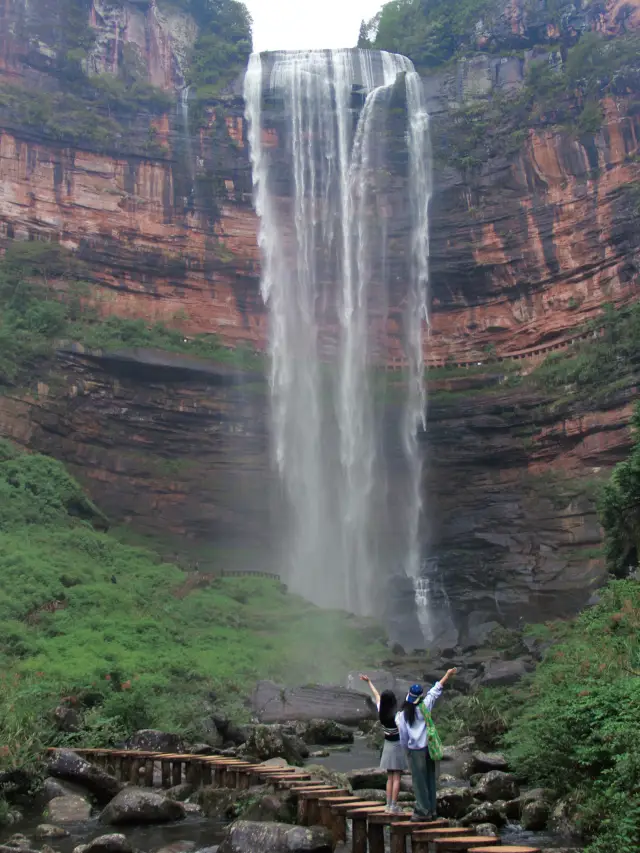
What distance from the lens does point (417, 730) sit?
20.5ft

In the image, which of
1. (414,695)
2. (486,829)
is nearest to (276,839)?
(414,695)

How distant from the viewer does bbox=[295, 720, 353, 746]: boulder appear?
14.4 meters

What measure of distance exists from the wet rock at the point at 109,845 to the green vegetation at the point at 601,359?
23567 mm

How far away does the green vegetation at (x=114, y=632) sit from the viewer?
1208cm

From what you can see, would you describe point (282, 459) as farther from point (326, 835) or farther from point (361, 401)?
point (326, 835)

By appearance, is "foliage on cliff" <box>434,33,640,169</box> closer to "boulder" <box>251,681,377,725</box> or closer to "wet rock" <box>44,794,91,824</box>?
"boulder" <box>251,681,377,725</box>

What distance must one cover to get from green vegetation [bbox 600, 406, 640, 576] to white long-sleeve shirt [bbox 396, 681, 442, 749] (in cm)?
1080

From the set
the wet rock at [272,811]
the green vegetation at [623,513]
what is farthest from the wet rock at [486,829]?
the green vegetation at [623,513]

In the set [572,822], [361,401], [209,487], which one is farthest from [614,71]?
[572,822]

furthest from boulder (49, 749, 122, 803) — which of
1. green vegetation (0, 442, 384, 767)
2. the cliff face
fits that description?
the cliff face

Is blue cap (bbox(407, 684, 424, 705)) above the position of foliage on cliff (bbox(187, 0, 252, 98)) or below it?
below

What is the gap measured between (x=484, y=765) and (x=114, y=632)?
9.05 metres

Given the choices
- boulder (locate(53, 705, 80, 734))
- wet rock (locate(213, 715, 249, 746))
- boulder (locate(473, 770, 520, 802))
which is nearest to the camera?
boulder (locate(473, 770, 520, 802))

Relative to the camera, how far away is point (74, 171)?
109 feet
